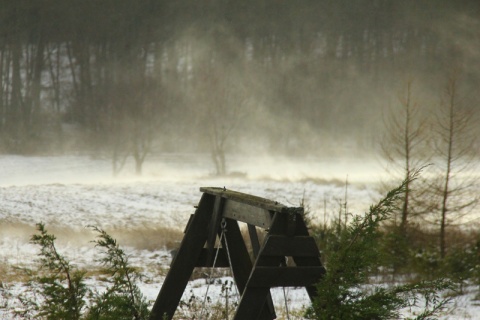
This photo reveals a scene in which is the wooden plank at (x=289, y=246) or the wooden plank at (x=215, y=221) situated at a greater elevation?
the wooden plank at (x=215, y=221)

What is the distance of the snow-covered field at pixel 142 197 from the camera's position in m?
17.0

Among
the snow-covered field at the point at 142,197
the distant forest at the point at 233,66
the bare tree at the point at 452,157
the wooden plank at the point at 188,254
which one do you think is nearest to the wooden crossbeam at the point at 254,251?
the wooden plank at the point at 188,254

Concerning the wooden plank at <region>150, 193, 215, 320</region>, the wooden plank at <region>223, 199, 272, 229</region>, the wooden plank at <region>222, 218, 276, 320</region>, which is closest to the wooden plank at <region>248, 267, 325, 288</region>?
the wooden plank at <region>223, 199, 272, 229</region>

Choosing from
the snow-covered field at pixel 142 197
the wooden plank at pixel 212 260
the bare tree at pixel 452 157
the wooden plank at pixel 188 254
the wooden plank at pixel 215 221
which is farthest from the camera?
the snow-covered field at pixel 142 197

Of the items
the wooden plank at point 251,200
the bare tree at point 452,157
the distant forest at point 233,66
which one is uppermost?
the distant forest at point 233,66

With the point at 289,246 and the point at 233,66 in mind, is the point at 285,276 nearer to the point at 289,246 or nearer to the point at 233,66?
the point at 289,246

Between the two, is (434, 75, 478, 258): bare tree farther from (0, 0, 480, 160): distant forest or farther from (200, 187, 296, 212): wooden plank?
(0, 0, 480, 160): distant forest

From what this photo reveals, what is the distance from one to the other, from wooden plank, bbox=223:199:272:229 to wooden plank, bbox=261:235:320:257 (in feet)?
0.63

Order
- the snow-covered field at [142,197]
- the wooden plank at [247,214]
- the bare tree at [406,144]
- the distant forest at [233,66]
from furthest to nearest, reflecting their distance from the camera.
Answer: the distant forest at [233,66] < the snow-covered field at [142,197] < the bare tree at [406,144] < the wooden plank at [247,214]

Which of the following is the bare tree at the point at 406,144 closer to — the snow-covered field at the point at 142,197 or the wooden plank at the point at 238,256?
the snow-covered field at the point at 142,197

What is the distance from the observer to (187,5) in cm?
8231

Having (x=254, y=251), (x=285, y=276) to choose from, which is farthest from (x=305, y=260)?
(x=254, y=251)

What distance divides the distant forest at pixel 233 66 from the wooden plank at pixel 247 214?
53317mm

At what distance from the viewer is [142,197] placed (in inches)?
1265
